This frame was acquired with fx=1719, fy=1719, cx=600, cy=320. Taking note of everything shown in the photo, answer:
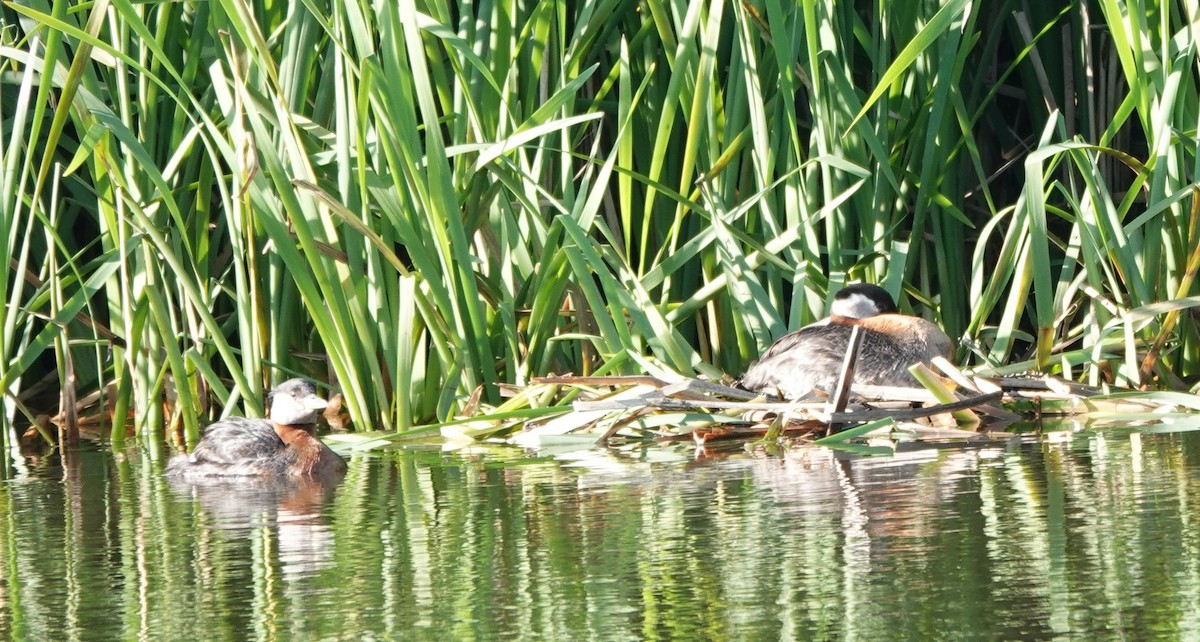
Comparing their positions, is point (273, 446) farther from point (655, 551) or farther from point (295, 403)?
point (655, 551)

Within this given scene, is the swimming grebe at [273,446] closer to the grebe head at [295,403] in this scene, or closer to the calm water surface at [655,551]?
the grebe head at [295,403]

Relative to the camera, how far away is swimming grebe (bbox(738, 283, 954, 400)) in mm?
5539

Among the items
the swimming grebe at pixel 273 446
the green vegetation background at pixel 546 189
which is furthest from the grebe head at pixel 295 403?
the green vegetation background at pixel 546 189

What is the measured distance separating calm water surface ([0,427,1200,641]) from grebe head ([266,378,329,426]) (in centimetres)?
78

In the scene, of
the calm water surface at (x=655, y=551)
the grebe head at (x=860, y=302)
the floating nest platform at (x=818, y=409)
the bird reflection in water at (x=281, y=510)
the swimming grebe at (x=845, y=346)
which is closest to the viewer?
the calm water surface at (x=655, y=551)

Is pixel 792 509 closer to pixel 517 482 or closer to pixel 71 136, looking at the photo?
pixel 517 482

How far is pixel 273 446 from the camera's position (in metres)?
5.45

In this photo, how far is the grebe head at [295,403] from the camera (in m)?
5.60

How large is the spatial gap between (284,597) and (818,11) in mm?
3465

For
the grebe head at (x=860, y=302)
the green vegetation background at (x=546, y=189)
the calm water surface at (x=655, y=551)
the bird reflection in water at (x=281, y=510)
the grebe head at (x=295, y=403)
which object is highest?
the green vegetation background at (x=546, y=189)

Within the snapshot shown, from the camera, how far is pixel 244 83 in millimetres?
5547

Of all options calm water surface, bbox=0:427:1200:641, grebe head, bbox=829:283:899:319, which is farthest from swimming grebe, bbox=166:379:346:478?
grebe head, bbox=829:283:899:319

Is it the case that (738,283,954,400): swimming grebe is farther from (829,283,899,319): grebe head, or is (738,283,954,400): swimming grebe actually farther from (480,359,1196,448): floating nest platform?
(480,359,1196,448): floating nest platform

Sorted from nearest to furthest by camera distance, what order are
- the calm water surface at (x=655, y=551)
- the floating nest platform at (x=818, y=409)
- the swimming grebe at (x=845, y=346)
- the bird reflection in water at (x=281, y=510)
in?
the calm water surface at (x=655, y=551), the bird reflection in water at (x=281, y=510), the floating nest platform at (x=818, y=409), the swimming grebe at (x=845, y=346)
